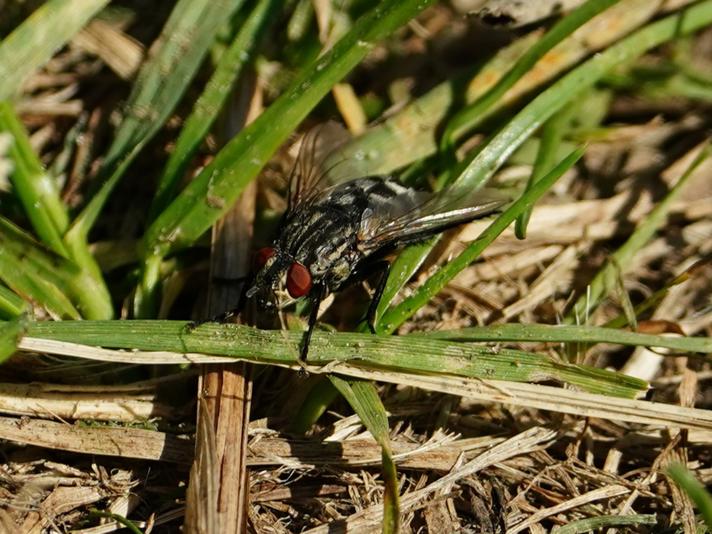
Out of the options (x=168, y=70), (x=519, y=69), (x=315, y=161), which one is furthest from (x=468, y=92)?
(x=168, y=70)

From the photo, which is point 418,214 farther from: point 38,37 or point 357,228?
point 38,37

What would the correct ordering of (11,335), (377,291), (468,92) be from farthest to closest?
(468,92) → (377,291) → (11,335)

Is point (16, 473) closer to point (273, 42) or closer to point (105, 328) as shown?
point (105, 328)

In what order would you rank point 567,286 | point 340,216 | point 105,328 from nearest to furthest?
point 105,328 → point 340,216 → point 567,286

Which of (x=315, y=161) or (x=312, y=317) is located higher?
(x=315, y=161)

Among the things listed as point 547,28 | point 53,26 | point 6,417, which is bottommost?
point 6,417

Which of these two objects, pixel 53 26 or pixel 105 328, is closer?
pixel 105 328

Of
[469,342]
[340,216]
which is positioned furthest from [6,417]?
[469,342]

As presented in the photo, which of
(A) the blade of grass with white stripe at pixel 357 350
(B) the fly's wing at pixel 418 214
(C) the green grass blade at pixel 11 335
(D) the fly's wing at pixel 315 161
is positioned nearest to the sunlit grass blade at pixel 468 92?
(D) the fly's wing at pixel 315 161
